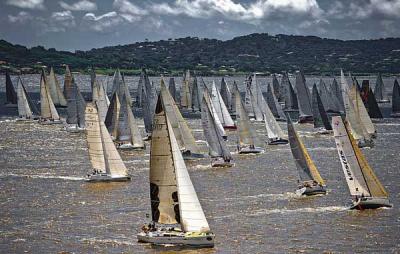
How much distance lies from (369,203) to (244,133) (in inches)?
1436

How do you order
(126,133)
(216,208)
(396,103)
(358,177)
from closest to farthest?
1. (358,177)
2. (216,208)
3. (126,133)
4. (396,103)

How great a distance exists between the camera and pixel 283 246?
51.3 meters

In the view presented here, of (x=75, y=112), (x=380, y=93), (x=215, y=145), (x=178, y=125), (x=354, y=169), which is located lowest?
(x=354, y=169)

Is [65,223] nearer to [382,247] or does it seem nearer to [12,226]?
[12,226]

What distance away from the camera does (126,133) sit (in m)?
99.5

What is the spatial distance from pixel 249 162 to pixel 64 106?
77.7 meters

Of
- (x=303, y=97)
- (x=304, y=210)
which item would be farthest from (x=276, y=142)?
(x=304, y=210)

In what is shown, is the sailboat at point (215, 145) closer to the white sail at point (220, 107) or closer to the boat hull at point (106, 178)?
the boat hull at point (106, 178)

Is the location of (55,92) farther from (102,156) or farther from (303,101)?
(102,156)

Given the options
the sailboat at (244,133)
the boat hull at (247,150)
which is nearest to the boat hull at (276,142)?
the sailboat at (244,133)

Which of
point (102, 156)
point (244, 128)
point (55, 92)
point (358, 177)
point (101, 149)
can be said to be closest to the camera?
point (358, 177)

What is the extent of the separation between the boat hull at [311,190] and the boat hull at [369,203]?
20.5 ft

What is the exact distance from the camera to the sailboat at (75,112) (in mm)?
119812

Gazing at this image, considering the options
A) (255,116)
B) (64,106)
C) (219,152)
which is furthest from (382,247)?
(64,106)
